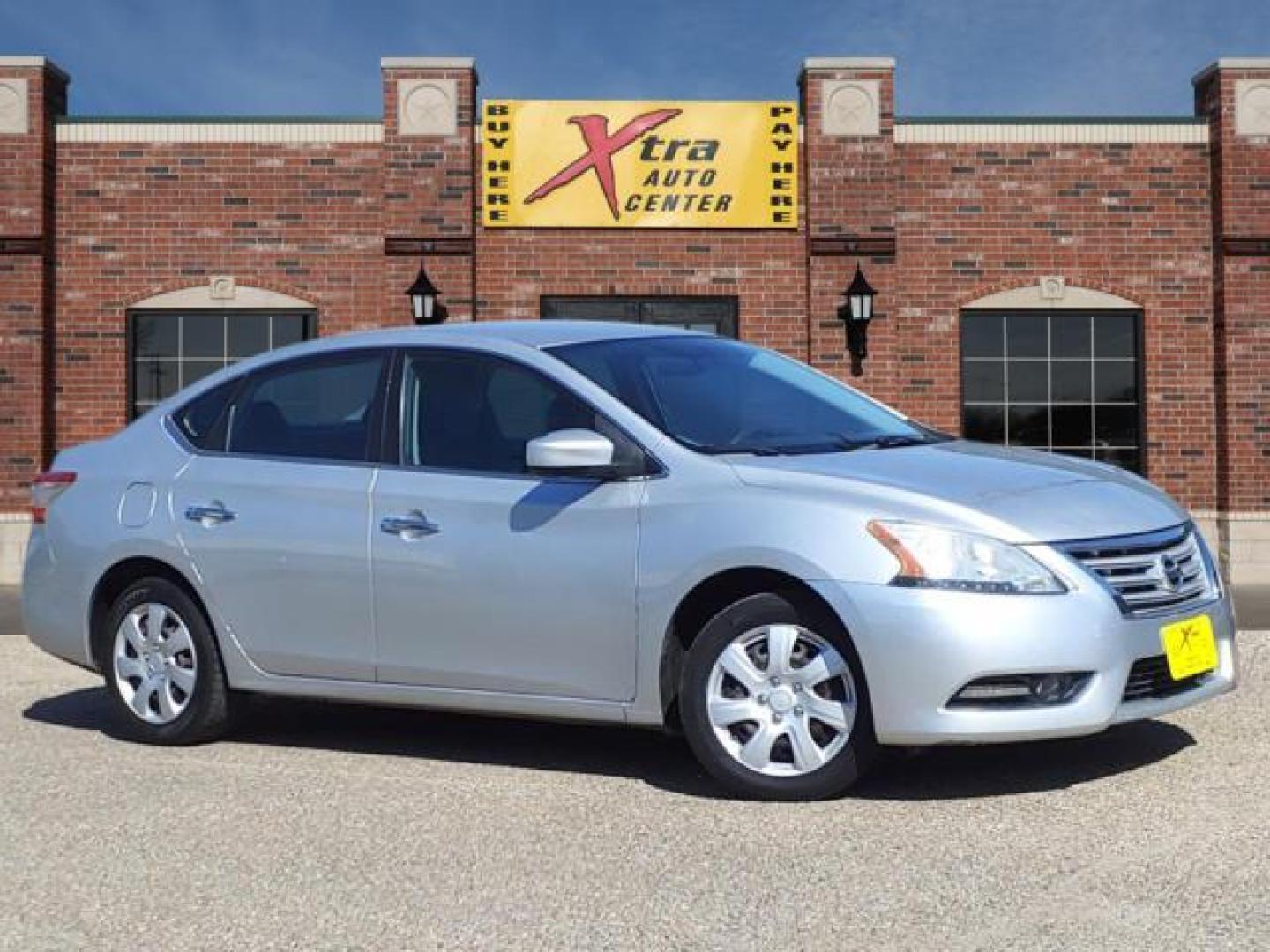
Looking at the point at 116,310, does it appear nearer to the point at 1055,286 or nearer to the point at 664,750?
the point at 1055,286

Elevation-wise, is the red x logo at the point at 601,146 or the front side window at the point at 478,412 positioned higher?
the red x logo at the point at 601,146

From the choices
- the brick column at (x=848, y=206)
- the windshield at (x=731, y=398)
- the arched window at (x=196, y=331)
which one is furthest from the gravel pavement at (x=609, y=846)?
the arched window at (x=196, y=331)

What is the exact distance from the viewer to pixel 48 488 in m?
7.36

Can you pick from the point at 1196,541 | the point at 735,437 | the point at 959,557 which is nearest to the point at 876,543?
the point at 959,557

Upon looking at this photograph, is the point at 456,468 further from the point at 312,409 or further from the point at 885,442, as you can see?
the point at 885,442

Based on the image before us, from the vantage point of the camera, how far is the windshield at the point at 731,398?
235 inches

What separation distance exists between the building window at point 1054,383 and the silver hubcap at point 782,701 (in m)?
12.7

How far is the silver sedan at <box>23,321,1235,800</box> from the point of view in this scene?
17.1ft

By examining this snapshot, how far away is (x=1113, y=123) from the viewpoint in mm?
17781

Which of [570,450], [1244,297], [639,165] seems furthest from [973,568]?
[1244,297]

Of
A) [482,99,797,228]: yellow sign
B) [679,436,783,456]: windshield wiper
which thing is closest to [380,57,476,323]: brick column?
[482,99,797,228]: yellow sign

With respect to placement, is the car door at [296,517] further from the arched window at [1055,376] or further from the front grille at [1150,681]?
the arched window at [1055,376]

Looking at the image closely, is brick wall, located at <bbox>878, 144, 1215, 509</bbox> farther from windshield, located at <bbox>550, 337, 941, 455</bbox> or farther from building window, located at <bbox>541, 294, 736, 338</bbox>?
windshield, located at <bbox>550, 337, 941, 455</bbox>

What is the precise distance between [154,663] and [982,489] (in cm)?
347
